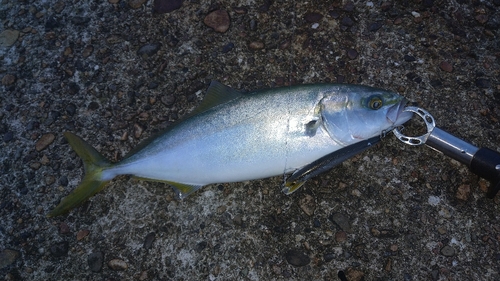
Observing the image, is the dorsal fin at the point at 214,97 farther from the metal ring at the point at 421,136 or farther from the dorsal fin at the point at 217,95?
the metal ring at the point at 421,136

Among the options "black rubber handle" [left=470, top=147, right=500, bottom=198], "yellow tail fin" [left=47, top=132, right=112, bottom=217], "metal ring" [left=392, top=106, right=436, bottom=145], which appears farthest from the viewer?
"yellow tail fin" [left=47, top=132, right=112, bottom=217]

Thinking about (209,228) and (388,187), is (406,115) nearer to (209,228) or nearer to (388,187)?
(388,187)

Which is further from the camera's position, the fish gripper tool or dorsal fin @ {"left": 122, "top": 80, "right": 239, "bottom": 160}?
dorsal fin @ {"left": 122, "top": 80, "right": 239, "bottom": 160}

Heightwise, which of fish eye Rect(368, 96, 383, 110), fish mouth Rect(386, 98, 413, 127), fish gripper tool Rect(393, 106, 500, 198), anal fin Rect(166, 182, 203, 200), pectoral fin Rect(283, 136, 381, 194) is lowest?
anal fin Rect(166, 182, 203, 200)

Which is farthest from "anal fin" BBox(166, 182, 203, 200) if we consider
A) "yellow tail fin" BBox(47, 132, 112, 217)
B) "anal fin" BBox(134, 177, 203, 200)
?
"yellow tail fin" BBox(47, 132, 112, 217)

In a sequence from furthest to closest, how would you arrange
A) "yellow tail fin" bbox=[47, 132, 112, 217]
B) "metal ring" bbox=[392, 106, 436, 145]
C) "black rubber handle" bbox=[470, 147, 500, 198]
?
"yellow tail fin" bbox=[47, 132, 112, 217], "metal ring" bbox=[392, 106, 436, 145], "black rubber handle" bbox=[470, 147, 500, 198]

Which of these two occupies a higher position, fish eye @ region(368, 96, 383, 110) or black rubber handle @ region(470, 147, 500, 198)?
fish eye @ region(368, 96, 383, 110)

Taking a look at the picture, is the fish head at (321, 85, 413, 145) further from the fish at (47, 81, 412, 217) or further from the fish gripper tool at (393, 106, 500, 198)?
the fish gripper tool at (393, 106, 500, 198)

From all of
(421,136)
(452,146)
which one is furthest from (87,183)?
(452,146)

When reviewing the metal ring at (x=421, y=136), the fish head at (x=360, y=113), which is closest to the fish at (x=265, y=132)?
the fish head at (x=360, y=113)
